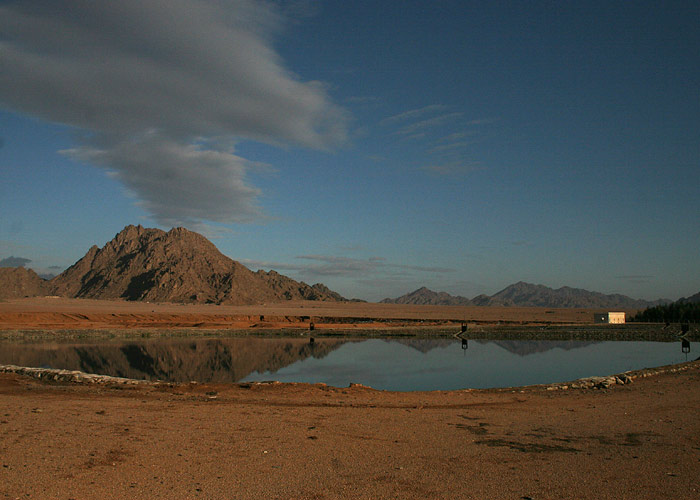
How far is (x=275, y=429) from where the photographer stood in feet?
29.9

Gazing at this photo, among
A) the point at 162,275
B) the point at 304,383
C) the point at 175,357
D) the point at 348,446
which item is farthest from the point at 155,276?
the point at 348,446

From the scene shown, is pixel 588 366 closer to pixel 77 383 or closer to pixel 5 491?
pixel 77 383

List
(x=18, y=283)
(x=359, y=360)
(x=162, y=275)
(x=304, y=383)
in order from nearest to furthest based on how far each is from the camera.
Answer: (x=304, y=383) → (x=359, y=360) → (x=18, y=283) → (x=162, y=275)

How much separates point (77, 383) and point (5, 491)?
11745 mm

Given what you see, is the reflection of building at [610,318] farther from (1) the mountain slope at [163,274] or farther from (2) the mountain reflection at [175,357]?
(1) the mountain slope at [163,274]

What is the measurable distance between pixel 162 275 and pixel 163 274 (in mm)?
787

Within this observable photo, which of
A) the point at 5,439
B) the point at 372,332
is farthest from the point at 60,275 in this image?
the point at 5,439

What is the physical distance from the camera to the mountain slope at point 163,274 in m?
133

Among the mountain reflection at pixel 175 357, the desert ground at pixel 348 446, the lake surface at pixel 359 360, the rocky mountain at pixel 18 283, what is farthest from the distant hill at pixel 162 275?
the desert ground at pixel 348 446

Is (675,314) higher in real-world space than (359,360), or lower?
higher

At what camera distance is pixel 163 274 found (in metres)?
138

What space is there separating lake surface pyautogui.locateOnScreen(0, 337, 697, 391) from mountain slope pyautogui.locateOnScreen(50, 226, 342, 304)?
319 feet

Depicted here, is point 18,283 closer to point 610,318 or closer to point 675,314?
point 610,318

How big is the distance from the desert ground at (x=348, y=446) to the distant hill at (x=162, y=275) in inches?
4697
